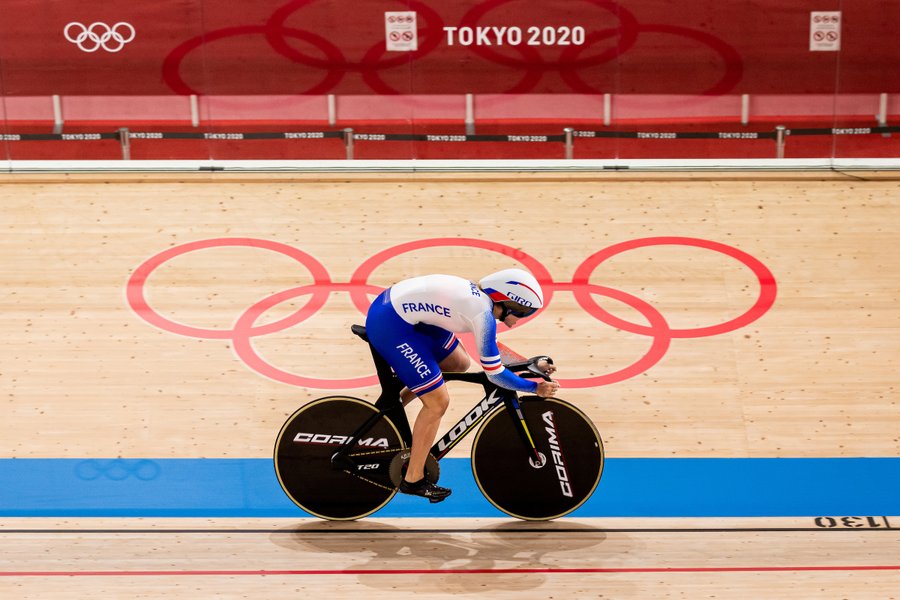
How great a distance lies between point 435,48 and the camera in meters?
10.5

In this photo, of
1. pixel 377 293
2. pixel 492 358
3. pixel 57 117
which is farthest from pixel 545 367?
pixel 57 117

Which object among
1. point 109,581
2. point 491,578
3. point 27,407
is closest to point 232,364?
point 27,407

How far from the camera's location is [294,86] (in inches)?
416

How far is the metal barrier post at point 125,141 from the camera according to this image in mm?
10656

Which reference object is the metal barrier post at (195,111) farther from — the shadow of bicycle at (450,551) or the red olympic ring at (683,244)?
the shadow of bicycle at (450,551)

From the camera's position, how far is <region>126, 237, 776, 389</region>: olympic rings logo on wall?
24.5ft

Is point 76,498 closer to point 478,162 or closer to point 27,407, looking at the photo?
point 27,407

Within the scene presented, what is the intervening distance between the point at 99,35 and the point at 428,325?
6.62 meters

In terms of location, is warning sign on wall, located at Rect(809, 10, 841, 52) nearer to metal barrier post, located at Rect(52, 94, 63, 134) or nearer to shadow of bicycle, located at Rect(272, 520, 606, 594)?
shadow of bicycle, located at Rect(272, 520, 606, 594)

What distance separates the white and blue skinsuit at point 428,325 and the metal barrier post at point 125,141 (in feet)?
20.2

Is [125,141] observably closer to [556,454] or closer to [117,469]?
[117,469]

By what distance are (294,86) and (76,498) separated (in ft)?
18.2

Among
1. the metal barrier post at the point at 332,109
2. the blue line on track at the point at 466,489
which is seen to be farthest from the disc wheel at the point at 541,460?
the metal barrier post at the point at 332,109

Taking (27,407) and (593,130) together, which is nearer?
(27,407)
